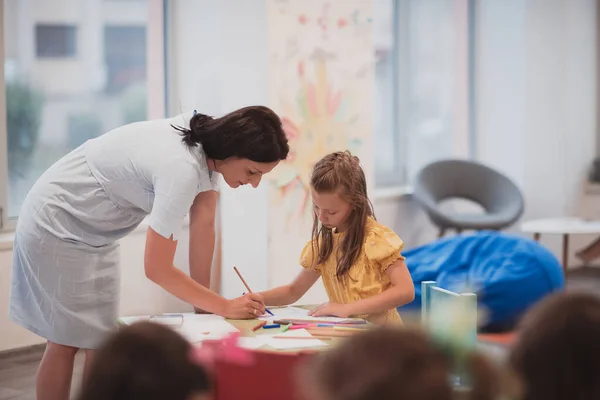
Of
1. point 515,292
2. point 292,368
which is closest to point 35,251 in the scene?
point 292,368

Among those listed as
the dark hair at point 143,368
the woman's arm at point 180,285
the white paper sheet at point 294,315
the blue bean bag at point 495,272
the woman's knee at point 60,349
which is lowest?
the blue bean bag at point 495,272

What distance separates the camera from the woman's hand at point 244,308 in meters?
2.24

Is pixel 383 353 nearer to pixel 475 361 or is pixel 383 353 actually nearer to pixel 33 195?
pixel 475 361

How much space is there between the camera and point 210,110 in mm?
4629

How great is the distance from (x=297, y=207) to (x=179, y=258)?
73 centimetres

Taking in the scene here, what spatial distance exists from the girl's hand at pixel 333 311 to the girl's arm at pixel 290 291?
211mm

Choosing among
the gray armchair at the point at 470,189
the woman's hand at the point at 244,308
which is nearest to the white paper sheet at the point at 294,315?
the woman's hand at the point at 244,308

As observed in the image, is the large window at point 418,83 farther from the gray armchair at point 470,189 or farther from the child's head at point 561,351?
the child's head at point 561,351

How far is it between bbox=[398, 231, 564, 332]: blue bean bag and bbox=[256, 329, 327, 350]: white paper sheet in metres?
2.05

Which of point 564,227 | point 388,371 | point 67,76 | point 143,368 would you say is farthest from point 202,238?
point 564,227

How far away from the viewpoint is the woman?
2.24 meters

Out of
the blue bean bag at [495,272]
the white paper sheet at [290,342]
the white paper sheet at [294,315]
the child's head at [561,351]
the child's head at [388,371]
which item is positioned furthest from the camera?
the blue bean bag at [495,272]

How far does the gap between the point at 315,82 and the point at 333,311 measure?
8.25ft

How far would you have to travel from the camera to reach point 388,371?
92 centimetres
